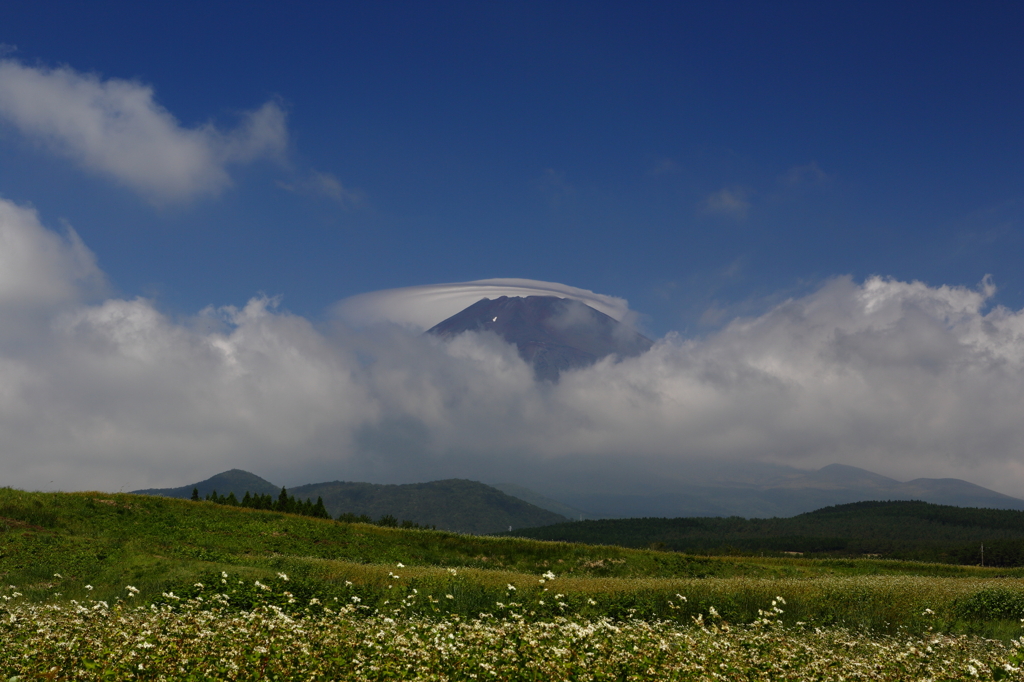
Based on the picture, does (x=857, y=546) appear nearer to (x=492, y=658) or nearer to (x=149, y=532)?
(x=149, y=532)

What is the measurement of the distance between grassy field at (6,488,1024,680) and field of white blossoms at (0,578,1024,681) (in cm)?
4

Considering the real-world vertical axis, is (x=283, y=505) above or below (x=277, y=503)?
below

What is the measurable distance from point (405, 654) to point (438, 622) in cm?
575

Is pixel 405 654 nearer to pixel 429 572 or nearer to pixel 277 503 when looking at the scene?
pixel 429 572

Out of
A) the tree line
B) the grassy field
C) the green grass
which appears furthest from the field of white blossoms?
the tree line

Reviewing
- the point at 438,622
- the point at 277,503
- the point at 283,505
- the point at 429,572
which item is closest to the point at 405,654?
the point at 438,622

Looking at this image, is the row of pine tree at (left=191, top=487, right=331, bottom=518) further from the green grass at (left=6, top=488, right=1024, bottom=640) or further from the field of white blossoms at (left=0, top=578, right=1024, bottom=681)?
the field of white blossoms at (left=0, top=578, right=1024, bottom=681)

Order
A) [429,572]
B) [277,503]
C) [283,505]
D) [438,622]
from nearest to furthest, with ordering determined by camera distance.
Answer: [438,622] → [429,572] → [277,503] → [283,505]

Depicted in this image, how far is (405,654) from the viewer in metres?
9.27

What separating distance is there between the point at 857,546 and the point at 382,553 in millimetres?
200731

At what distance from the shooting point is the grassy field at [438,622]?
9266 millimetres

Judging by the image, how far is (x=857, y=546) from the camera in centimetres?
19675

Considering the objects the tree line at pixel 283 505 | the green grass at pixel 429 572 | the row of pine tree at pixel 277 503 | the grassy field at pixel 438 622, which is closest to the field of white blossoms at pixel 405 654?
the grassy field at pixel 438 622

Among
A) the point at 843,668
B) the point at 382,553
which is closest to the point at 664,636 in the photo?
the point at 843,668
